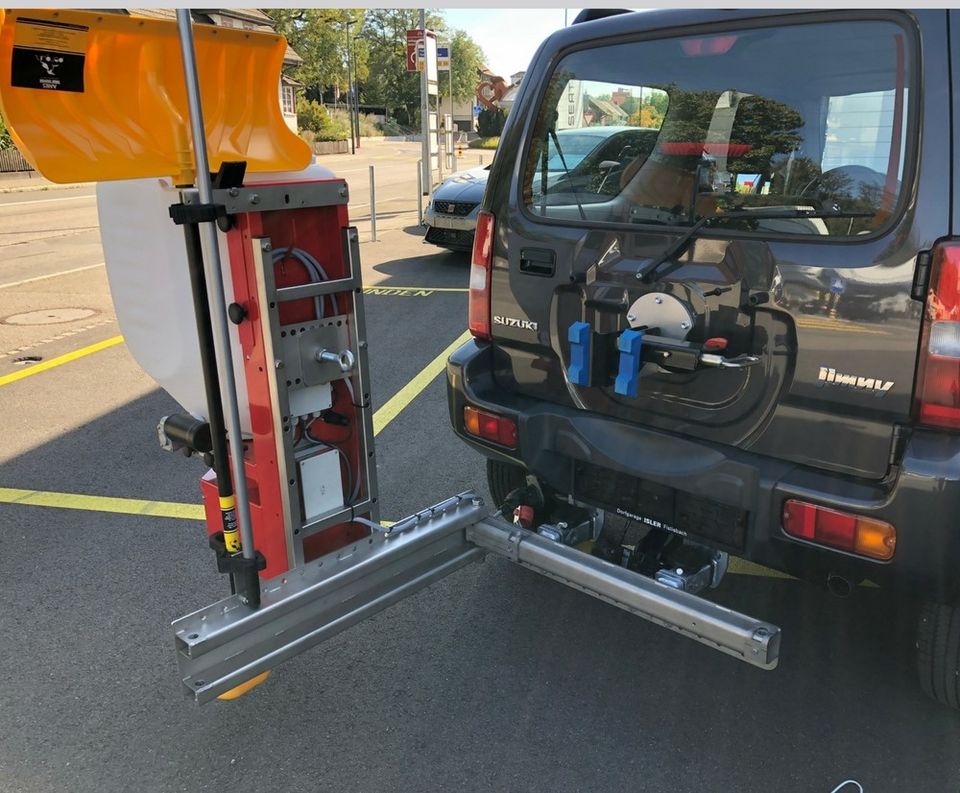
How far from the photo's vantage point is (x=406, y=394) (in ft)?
18.8

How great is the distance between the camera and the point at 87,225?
49.2ft

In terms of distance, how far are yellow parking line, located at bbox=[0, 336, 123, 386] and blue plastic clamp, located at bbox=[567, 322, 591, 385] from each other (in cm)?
511

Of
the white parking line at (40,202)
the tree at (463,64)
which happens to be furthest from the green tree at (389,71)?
the white parking line at (40,202)

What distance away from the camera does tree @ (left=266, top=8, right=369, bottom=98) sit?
64.9 metres

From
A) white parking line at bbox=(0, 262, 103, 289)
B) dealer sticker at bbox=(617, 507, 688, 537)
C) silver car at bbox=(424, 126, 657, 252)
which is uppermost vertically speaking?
silver car at bbox=(424, 126, 657, 252)

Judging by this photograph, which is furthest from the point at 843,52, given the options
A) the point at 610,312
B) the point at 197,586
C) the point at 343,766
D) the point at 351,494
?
the point at 197,586

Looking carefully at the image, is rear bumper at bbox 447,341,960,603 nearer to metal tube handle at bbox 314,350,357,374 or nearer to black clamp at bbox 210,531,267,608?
metal tube handle at bbox 314,350,357,374

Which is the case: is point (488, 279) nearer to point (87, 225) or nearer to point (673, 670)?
point (673, 670)

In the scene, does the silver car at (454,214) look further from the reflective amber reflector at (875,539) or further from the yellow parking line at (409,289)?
the reflective amber reflector at (875,539)

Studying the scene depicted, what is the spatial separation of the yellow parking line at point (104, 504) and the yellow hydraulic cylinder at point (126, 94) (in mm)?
2291

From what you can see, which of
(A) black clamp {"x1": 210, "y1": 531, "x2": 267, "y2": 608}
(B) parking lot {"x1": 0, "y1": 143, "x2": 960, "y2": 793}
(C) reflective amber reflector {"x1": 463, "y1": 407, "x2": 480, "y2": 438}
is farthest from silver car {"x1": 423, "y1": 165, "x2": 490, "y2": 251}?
(A) black clamp {"x1": 210, "y1": 531, "x2": 267, "y2": 608}

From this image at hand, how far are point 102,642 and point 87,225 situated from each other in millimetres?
13888

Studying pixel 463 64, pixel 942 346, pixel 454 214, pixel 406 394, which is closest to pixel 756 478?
pixel 942 346

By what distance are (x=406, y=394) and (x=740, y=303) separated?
3563mm
